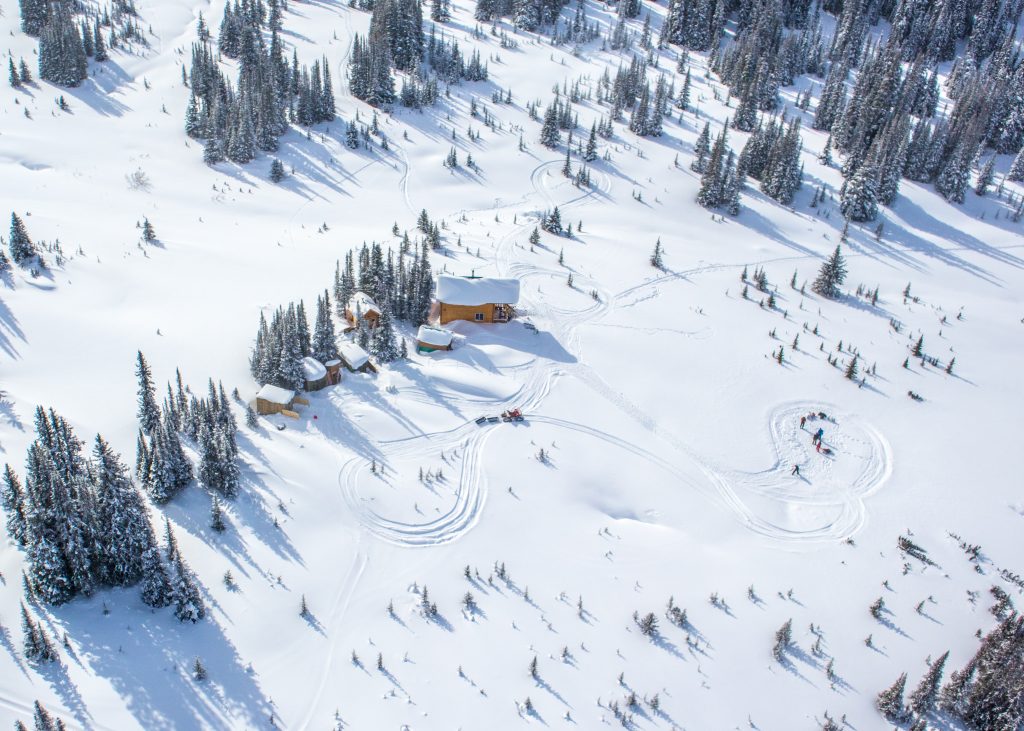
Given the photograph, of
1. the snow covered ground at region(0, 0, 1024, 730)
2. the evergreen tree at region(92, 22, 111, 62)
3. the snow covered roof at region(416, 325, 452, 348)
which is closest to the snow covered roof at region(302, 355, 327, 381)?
the snow covered ground at region(0, 0, 1024, 730)

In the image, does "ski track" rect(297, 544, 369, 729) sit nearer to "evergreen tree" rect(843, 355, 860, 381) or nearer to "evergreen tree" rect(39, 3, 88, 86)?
"evergreen tree" rect(843, 355, 860, 381)

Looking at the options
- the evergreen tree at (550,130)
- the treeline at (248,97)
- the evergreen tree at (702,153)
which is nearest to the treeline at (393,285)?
the treeline at (248,97)

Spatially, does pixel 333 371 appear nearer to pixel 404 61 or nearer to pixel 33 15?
pixel 404 61

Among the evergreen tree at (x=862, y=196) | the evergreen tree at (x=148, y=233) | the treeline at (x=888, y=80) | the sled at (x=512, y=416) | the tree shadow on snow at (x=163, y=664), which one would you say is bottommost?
the tree shadow on snow at (x=163, y=664)

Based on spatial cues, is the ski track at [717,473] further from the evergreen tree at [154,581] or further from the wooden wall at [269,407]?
the evergreen tree at [154,581]

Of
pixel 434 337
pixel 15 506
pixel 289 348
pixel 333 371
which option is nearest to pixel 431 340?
pixel 434 337

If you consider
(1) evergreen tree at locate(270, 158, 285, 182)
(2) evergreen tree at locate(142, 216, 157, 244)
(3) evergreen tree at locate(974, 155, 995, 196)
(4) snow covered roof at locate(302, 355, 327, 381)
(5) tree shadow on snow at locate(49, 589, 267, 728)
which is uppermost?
(3) evergreen tree at locate(974, 155, 995, 196)

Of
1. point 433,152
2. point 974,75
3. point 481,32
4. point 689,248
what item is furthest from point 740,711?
point 974,75
